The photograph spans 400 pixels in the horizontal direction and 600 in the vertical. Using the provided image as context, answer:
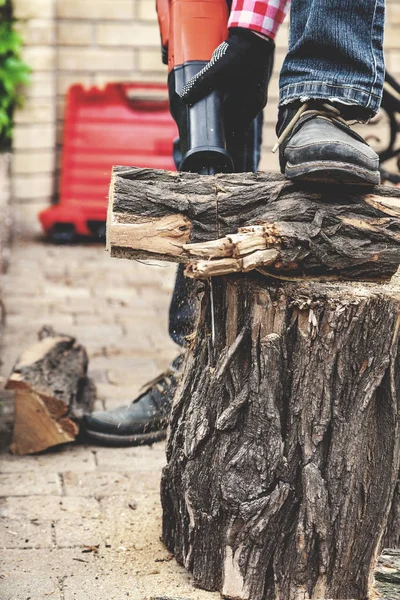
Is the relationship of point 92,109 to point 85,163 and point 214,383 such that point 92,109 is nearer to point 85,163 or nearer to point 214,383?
point 85,163

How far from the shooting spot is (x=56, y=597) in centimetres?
175

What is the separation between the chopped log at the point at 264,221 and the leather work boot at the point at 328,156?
0.05 m

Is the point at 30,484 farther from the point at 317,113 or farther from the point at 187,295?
the point at 317,113

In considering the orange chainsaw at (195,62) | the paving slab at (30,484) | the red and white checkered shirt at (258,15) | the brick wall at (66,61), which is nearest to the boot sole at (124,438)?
the paving slab at (30,484)

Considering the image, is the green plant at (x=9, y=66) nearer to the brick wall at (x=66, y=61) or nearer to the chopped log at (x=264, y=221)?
the brick wall at (x=66, y=61)

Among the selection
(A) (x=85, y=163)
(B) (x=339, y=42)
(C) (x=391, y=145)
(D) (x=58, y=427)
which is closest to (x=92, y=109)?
(A) (x=85, y=163)

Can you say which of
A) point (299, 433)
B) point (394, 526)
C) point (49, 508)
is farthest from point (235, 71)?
point (49, 508)

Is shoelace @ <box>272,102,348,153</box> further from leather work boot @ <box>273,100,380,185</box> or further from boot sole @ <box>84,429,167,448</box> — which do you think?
boot sole @ <box>84,429,167,448</box>

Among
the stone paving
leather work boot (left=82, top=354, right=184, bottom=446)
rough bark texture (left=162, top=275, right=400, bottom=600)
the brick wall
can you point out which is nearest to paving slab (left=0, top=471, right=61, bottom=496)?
the stone paving

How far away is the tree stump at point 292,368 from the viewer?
1.68 m

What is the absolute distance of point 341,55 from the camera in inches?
71.5

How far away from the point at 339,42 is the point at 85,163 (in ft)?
12.5

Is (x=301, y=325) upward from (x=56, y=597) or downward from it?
upward

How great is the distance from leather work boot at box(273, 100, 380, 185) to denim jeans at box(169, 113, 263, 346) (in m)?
0.48
